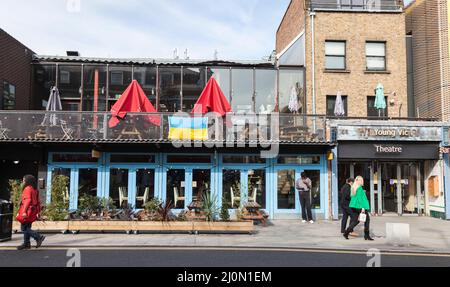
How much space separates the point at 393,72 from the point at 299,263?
14.5 m

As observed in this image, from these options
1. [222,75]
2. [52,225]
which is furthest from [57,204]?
[222,75]

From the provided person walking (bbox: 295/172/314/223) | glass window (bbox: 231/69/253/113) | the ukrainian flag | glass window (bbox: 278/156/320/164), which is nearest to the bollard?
person walking (bbox: 295/172/314/223)

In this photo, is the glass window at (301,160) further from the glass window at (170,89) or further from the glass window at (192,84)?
the glass window at (170,89)

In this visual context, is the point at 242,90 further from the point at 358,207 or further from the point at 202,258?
the point at 202,258

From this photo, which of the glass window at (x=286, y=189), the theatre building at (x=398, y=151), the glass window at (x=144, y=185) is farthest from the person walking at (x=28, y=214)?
the theatre building at (x=398, y=151)

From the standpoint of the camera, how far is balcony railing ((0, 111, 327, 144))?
16.6 meters

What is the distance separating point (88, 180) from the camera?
57.5 ft

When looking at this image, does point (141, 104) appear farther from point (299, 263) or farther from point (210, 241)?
point (299, 263)

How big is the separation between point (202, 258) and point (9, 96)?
46.5ft

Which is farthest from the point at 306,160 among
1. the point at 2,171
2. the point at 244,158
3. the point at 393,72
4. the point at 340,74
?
the point at 2,171

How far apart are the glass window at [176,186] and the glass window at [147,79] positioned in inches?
166

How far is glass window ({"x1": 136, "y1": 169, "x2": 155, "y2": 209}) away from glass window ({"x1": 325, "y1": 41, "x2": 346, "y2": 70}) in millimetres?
10095

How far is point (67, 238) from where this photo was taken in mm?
11562

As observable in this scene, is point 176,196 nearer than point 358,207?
No
